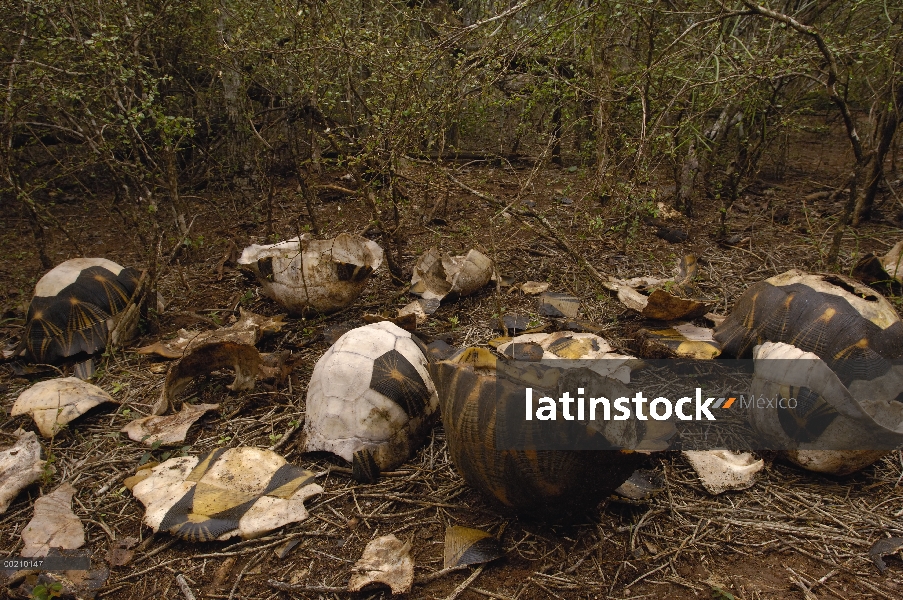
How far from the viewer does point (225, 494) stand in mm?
2402

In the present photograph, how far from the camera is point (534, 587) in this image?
195cm

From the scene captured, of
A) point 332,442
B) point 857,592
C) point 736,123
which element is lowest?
point 857,592

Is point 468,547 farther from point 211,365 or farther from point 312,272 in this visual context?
point 312,272

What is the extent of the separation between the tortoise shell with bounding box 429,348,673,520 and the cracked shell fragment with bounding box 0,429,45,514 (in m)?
2.12

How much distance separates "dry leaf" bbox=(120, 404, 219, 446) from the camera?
2.86 meters

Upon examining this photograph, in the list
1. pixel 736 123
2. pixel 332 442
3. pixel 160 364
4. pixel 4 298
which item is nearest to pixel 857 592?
pixel 332 442

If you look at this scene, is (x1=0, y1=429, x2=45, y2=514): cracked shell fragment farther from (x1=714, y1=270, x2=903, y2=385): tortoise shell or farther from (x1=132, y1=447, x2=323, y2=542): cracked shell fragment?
(x1=714, y1=270, x2=903, y2=385): tortoise shell

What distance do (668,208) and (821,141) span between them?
4.94 m

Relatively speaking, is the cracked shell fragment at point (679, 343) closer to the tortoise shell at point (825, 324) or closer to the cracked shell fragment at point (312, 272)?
the tortoise shell at point (825, 324)

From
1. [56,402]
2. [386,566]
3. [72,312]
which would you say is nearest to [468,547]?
[386,566]

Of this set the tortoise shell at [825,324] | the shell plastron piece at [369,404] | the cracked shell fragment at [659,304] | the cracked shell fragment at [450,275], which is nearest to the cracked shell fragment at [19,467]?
the shell plastron piece at [369,404]

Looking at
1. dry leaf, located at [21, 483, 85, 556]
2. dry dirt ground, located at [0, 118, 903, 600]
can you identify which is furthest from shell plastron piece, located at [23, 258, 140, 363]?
dry leaf, located at [21, 483, 85, 556]

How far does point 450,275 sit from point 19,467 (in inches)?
110

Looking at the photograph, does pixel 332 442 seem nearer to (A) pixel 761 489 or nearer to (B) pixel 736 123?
(A) pixel 761 489
